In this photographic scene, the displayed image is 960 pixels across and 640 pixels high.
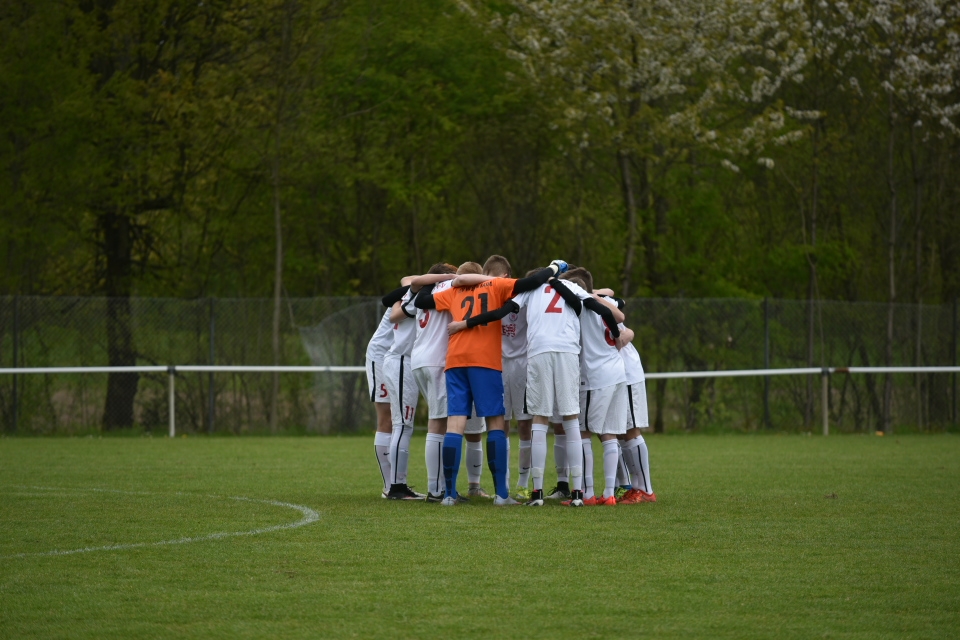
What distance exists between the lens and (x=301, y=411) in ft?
73.3

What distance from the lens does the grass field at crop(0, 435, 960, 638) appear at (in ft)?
18.6

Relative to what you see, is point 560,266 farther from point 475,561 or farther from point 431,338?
point 475,561

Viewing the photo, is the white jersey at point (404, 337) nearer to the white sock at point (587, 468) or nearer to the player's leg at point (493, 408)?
the player's leg at point (493, 408)

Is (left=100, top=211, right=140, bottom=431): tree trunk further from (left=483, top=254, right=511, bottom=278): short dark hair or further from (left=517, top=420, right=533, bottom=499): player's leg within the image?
(left=483, top=254, right=511, bottom=278): short dark hair

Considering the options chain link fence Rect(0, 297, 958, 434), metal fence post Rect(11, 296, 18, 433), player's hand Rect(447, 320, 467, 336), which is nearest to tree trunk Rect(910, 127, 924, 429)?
chain link fence Rect(0, 297, 958, 434)

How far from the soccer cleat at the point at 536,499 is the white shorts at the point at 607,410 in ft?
2.32

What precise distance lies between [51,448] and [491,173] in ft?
41.8

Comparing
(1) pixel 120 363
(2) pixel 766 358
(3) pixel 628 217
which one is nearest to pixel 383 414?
(1) pixel 120 363

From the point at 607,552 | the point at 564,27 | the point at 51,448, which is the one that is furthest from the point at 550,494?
the point at 564,27

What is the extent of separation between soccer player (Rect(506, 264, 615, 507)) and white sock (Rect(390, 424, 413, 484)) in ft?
3.80

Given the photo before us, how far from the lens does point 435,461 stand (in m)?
10.4

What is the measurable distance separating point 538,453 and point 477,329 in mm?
1139

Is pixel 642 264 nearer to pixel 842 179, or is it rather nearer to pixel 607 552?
pixel 842 179

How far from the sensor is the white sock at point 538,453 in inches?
393
